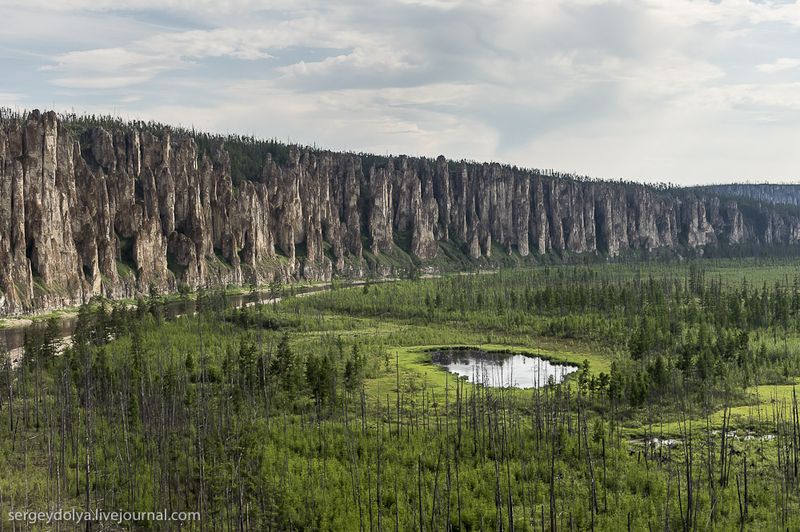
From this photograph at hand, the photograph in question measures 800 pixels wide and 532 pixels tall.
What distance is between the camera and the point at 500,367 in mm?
99938

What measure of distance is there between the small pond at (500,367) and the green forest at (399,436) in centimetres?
244

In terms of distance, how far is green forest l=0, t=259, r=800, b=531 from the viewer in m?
42.5

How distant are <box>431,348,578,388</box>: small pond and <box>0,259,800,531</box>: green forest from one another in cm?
244

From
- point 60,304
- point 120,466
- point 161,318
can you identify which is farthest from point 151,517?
point 60,304

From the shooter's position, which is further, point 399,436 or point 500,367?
point 500,367

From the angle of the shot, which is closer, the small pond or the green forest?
the green forest

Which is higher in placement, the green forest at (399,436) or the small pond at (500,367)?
the green forest at (399,436)

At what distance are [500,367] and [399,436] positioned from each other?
46058mm

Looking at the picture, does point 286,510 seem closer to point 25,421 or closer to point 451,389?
point 25,421

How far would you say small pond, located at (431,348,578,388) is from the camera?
3526 inches

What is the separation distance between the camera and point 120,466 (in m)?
50.4

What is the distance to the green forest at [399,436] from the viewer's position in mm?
42531

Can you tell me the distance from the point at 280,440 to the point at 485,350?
63.0 metres

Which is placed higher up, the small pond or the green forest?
the green forest
